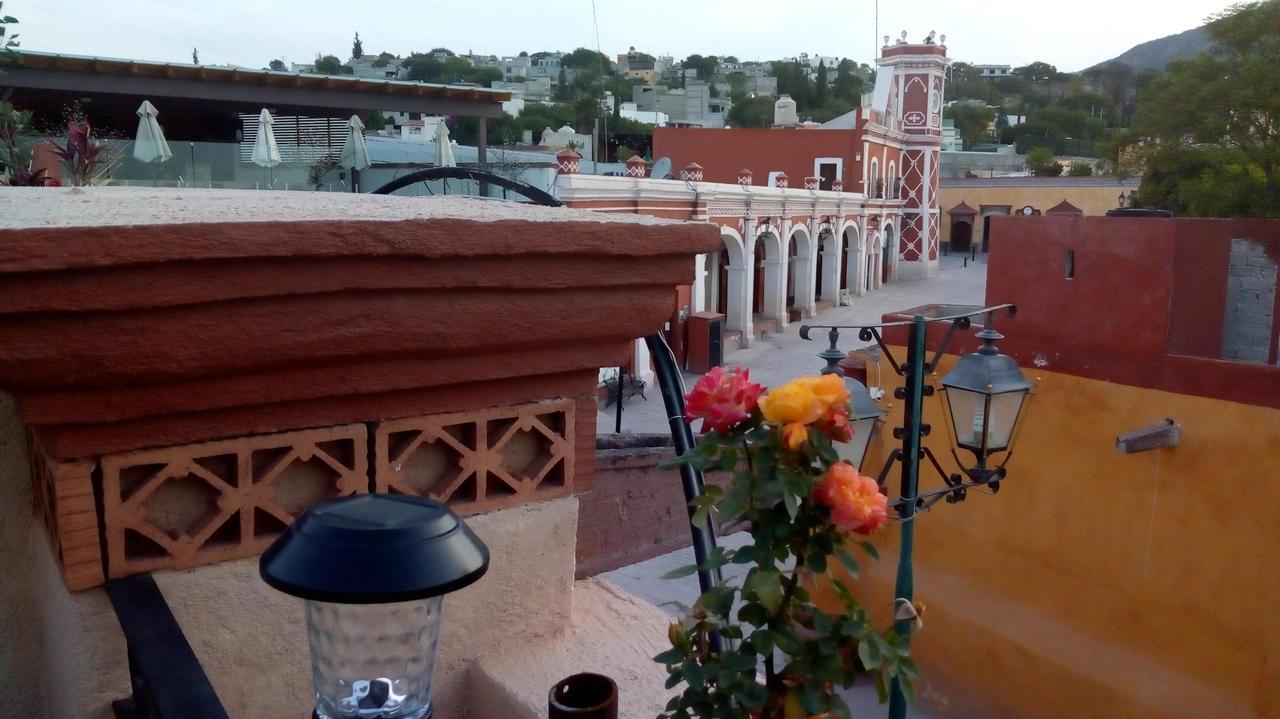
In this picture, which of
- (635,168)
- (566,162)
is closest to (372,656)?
(566,162)

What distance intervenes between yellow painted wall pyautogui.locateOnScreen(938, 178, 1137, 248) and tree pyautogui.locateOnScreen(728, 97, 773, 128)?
52.7 ft

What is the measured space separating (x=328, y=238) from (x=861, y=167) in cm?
3136

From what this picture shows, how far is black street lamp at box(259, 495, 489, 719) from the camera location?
78cm

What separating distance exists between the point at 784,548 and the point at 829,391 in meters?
0.18

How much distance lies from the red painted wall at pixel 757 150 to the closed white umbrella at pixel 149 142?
19103mm

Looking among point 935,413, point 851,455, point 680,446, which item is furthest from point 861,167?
point 680,446

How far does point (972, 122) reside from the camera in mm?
72500

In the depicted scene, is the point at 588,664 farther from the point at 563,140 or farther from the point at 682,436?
the point at 563,140

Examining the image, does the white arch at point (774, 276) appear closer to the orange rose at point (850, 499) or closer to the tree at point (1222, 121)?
the tree at point (1222, 121)

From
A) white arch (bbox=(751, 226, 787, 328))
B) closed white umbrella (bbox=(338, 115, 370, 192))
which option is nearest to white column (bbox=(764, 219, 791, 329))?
white arch (bbox=(751, 226, 787, 328))

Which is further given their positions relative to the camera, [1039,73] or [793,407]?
[1039,73]

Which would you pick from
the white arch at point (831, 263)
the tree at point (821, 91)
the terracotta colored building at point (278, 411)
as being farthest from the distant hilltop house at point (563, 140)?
the tree at point (821, 91)

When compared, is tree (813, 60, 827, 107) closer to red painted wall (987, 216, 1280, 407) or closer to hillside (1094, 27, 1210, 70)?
red painted wall (987, 216, 1280, 407)

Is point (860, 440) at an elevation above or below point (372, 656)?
below
